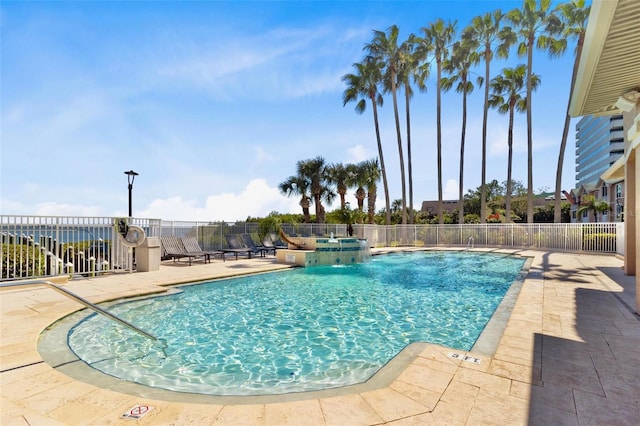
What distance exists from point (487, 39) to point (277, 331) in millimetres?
27714

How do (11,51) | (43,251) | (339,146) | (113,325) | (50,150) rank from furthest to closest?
(339,146)
(50,150)
(43,251)
(11,51)
(113,325)

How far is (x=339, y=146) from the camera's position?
2369cm

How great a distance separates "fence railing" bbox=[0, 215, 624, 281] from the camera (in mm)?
7402

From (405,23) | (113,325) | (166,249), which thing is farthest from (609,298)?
(405,23)

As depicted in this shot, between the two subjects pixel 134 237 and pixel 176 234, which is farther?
pixel 176 234

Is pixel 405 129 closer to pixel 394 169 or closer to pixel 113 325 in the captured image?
pixel 394 169

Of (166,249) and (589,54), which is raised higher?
(589,54)

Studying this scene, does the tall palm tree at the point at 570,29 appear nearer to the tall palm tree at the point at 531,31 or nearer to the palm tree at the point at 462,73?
the tall palm tree at the point at 531,31

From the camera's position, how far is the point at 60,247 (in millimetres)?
8289

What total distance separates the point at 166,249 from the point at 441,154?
70.6ft

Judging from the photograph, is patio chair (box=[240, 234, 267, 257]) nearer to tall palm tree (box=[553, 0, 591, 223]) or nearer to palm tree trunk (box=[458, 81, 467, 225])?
palm tree trunk (box=[458, 81, 467, 225])

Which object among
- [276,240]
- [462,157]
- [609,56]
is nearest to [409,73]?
[462,157]

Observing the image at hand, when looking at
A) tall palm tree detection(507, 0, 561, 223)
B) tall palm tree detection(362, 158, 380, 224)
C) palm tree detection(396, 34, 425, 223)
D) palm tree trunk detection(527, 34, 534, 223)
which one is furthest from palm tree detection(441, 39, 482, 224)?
tall palm tree detection(362, 158, 380, 224)

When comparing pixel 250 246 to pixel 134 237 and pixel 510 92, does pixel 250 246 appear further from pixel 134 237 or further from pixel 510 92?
pixel 510 92
